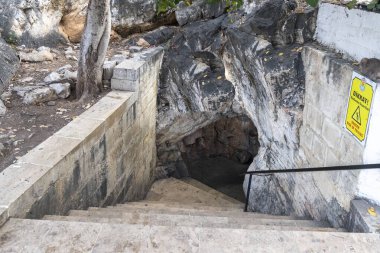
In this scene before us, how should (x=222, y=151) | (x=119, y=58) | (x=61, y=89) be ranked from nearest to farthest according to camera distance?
(x=61, y=89), (x=119, y=58), (x=222, y=151)

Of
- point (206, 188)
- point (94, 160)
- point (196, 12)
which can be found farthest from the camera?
point (206, 188)

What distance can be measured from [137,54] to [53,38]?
207 centimetres

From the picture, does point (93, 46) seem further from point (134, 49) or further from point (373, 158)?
point (373, 158)

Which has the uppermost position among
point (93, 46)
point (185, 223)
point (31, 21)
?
point (31, 21)

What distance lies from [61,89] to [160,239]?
13.4ft

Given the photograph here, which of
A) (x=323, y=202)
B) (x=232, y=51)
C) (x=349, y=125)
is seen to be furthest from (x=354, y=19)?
(x=232, y=51)

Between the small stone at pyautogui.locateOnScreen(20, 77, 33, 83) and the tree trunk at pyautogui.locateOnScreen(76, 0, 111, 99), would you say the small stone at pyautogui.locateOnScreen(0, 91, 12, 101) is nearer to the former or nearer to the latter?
the small stone at pyautogui.locateOnScreen(20, 77, 33, 83)

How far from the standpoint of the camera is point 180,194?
897 centimetres

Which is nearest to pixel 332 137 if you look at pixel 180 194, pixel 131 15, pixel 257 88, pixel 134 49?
pixel 257 88

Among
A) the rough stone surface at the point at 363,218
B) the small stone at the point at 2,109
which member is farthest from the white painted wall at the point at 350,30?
the small stone at the point at 2,109

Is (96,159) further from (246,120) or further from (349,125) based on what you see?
(246,120)

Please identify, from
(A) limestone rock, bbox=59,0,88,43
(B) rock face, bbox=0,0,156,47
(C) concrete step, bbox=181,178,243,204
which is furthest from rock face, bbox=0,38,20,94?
(C) concrete step, bbox=181,178,243,204

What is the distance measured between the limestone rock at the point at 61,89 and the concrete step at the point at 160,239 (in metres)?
3.40

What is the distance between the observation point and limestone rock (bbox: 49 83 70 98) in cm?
589
